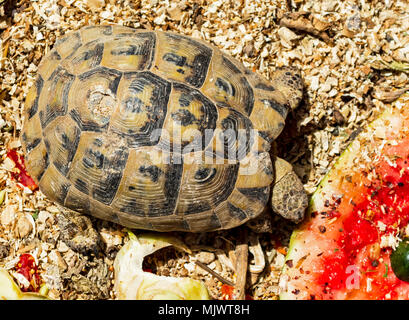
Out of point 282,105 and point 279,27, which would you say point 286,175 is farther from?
point 279,27

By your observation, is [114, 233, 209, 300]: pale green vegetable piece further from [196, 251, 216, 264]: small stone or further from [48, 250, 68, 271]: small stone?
[48, 250, 68, 271]: small stone

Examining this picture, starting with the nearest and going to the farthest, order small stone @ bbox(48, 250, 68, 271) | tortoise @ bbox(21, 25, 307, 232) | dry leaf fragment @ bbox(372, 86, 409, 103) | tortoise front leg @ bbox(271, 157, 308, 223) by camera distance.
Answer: tortoise @ bbox(21, 25, 307, 232), tortoise front leg @ bbox(271, 157, 308, 223), small stone @ bbox(48, 250, 68, 271), dry leaf fragment @ bbox(372, 86, 409, 103)

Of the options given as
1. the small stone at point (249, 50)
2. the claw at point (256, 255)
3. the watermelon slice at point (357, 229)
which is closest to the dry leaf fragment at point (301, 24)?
the small stone at point (249, 50)

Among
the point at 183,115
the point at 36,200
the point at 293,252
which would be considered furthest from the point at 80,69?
the point at 293,252

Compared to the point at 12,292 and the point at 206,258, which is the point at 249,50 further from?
the point at 12,292

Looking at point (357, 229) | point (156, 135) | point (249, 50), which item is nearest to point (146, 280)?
point (156, 135)

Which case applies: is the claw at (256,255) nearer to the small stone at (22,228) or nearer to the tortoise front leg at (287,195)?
the tortoise front leg at (287,195)

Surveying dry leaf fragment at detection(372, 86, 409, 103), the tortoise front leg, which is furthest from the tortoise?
dry leaf fragment at detection(372, 86, 409, 103)
